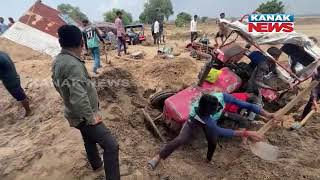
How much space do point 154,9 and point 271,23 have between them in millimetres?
62532

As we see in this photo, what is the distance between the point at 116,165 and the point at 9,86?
3707 millimetres

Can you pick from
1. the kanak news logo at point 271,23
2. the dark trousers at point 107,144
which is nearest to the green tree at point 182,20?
the kanak news logo at point 271,23

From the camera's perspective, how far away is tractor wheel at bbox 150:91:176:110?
640 centimetres

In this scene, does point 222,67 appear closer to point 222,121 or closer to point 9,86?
point 222,121

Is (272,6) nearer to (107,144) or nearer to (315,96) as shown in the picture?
(315,96)

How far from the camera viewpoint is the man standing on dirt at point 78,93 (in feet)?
11.0

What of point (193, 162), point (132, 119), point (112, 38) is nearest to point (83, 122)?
point (193, 162)

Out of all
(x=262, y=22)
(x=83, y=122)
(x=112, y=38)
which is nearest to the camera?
(x=83, y=122)

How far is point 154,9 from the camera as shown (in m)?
67.2

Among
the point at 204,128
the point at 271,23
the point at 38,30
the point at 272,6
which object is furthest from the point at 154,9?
the point at 204,128

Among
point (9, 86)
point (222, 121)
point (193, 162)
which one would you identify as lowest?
point (193, 162)

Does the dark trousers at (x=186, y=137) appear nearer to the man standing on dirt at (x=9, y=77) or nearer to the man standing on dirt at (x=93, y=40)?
the man standing on dirt at (x=9, y=77)

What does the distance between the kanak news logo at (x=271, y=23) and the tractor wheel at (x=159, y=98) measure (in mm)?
1920

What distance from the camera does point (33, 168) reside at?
4.50 metres
